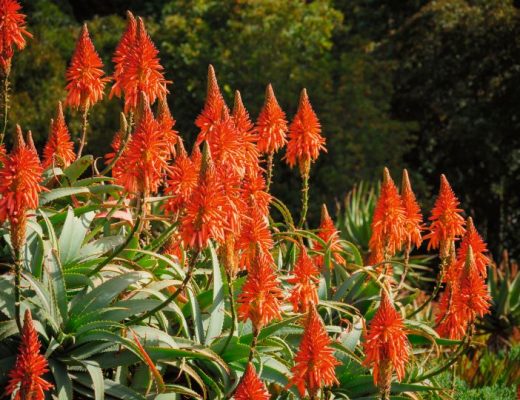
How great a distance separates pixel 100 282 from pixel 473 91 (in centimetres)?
1576

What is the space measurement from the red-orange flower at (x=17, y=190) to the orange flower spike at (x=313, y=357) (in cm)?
102

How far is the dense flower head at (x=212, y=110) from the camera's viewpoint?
4.30 meters

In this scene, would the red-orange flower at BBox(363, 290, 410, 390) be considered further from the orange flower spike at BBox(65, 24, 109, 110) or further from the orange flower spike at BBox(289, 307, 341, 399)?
the orange flower spike at BBox(65, 24, 109, 110)

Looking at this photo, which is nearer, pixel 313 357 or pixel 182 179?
pixel 313 357

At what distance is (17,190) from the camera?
3.38 metres

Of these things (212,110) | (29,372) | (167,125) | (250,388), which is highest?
(212,110)

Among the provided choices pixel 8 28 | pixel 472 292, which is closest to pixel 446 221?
pixel 472 292

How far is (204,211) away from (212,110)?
992mm

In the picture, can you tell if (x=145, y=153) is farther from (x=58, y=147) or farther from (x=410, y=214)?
(x=410, y=214)

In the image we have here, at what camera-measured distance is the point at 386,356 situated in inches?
147

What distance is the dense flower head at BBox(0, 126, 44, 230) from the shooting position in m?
3.38

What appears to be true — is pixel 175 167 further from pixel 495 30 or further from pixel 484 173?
pixel 484 173

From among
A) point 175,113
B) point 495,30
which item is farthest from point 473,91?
point 175,113

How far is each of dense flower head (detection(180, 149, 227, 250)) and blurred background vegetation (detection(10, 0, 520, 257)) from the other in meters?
13.6
